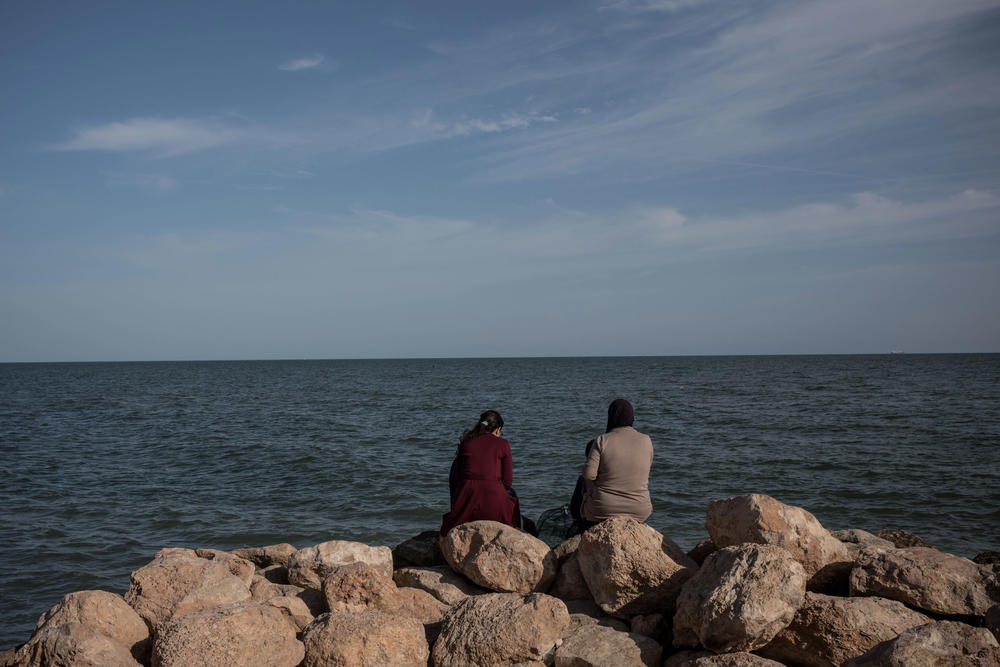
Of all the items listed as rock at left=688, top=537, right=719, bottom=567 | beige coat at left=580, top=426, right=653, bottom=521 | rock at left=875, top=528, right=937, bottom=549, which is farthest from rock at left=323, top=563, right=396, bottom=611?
rock at left=875, top=528, right=937, bottom=549

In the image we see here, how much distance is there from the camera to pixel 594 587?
6027mm

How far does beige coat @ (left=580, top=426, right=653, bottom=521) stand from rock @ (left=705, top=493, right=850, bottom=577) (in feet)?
3.91

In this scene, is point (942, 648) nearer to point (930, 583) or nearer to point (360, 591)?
point (930, 583)

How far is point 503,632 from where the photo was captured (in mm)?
5328

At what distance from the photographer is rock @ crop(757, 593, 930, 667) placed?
497cm

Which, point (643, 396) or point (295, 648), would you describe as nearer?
point (295, 648)

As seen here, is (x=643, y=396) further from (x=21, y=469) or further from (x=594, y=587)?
(x=594, y=587)

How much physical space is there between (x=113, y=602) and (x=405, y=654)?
2.46 meters

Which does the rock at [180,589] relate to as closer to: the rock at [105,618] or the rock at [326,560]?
the rock at [105,618]

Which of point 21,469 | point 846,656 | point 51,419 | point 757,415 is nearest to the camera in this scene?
point 846,656

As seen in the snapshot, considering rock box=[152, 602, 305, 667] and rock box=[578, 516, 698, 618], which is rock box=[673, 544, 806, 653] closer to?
rock box=[578, 516, 698, 618]

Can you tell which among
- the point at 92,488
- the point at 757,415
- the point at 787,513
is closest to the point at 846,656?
the point at 787,513

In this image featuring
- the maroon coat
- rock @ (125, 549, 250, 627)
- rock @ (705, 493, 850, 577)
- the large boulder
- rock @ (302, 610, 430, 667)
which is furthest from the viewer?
the maroon coat

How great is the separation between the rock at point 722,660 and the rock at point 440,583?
2.11m
